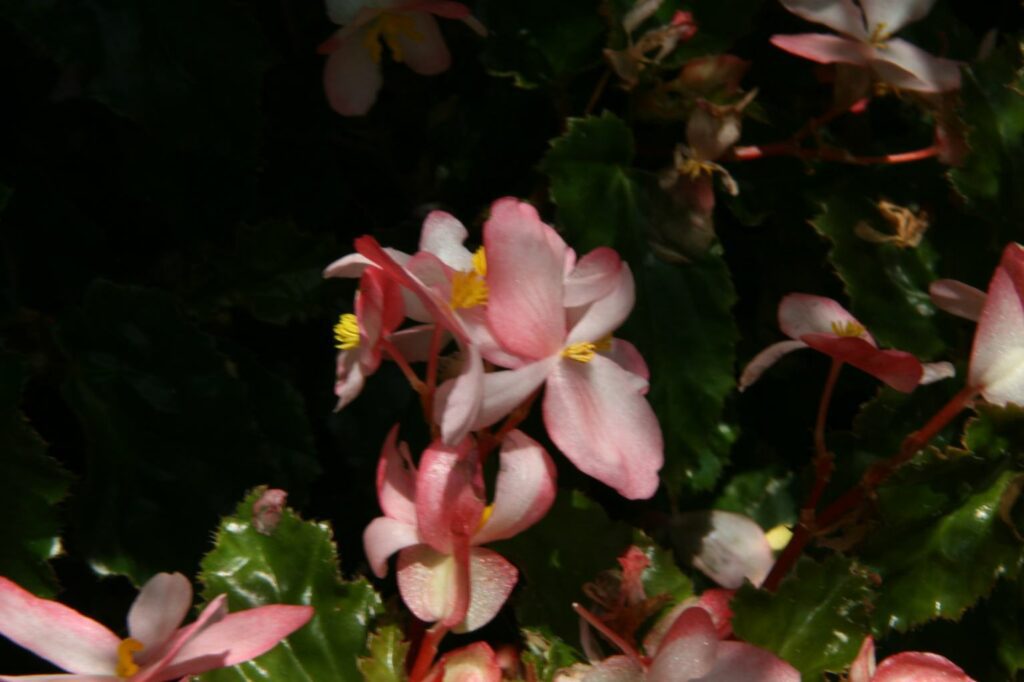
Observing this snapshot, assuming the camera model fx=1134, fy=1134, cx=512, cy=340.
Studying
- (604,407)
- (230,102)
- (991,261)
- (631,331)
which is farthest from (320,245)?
(991,261)

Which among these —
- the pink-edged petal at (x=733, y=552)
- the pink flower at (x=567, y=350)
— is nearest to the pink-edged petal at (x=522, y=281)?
the pink flower at (x=567, y=350)

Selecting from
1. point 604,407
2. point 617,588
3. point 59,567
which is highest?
point 604,407

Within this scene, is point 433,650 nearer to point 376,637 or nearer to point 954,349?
point 376,637

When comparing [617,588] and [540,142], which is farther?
[540,142]

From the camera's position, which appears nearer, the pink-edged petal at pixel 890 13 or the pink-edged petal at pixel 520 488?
the pink-edged petal at pixel 520 488

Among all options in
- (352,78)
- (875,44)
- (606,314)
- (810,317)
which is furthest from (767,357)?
(352,78)

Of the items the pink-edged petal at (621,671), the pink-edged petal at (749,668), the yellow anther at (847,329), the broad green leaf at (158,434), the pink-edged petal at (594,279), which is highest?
the pink-edged petal at (594,279)

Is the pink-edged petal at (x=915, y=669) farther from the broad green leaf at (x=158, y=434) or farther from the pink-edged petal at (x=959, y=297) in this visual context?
Answer: the broad green leaf at (x=158, y=434)
